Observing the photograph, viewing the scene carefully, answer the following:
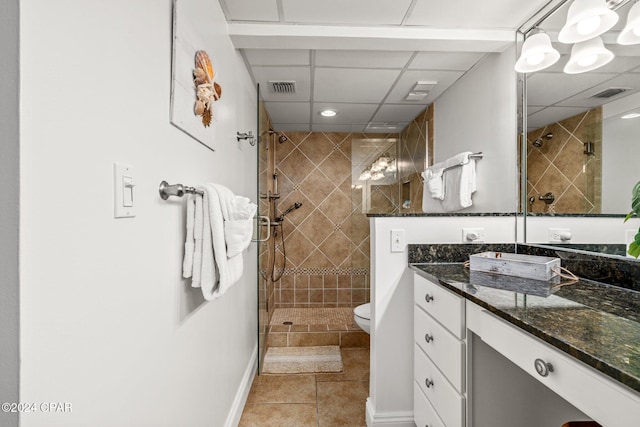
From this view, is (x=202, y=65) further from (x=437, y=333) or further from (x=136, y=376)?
(x=437, y=333)

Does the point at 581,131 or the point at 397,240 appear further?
the point at 397,240

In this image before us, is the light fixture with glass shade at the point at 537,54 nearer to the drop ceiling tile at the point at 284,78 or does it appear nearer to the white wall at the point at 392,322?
the white wall at the point at 392,322

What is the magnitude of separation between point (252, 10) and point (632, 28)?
164 cm

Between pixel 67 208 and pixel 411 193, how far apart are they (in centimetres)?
297

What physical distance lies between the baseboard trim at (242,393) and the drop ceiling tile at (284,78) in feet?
6.72

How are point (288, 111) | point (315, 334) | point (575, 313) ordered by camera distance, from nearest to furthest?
point (575, 313)
point (315, 334)
point (288, 111)

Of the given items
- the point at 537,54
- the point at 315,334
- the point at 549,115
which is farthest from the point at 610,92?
the point at 315,334

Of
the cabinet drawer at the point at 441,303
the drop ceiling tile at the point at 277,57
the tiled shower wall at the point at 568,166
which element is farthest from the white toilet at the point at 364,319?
the drop ceiling tile at the point at 277,57

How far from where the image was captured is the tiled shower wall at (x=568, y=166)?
133 cm

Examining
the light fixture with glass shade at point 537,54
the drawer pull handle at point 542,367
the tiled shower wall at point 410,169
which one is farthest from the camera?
the tiled shower wall at point 410,169

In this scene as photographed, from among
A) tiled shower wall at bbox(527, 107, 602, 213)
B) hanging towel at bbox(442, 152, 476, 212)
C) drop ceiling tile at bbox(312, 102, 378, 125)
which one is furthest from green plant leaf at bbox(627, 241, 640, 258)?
drop ceiling tile at bbox(312, 102, 378, 125)

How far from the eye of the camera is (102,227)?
639 mm

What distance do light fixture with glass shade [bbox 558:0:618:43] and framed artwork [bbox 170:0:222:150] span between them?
158 centimetres
